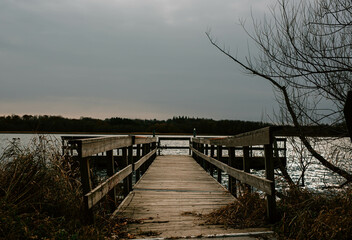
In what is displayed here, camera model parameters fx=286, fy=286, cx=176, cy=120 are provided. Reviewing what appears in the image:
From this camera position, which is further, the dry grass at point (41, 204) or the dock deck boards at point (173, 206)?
the dock deck boards at point (173, 206)

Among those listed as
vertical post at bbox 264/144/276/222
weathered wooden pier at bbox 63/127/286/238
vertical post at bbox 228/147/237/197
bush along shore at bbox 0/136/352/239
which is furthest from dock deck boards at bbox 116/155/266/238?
vertical post at bbox 264/144/276/222

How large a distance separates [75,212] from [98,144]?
2.80 feet

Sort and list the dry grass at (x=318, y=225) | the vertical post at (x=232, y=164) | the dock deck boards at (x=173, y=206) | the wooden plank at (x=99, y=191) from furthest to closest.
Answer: the vertical post at (x=232, y=164) < the dock deck boards at (x=173, y=206) < the wooden plank at (x=99, y=191) < the dry grass at (x=318, y=225)

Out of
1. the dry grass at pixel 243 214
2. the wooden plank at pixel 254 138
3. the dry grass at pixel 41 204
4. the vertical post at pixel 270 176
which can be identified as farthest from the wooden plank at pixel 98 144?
the vertical post at pixel 270 176

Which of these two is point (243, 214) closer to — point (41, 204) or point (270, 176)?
point (270, 176)

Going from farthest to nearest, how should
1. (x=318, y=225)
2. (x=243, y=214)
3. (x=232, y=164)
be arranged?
(x=232, y=164), (x=243, y=214), (x=318, y=225)

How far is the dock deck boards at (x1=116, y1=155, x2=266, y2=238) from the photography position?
3.52 meters

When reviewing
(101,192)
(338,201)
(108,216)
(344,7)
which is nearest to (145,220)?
(108,216)

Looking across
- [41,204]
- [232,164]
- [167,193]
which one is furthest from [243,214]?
[41,204]

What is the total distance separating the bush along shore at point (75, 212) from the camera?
9.29ft

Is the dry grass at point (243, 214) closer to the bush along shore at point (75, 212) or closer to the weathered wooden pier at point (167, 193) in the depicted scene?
the bush along shore at point (75, 212)

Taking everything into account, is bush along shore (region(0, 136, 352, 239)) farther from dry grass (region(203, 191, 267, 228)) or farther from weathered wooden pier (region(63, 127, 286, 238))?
weathered wooden pier (region(63, 127, 286, 238))

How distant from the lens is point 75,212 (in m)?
3.43

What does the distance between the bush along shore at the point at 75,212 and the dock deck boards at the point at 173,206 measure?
0.73ft
